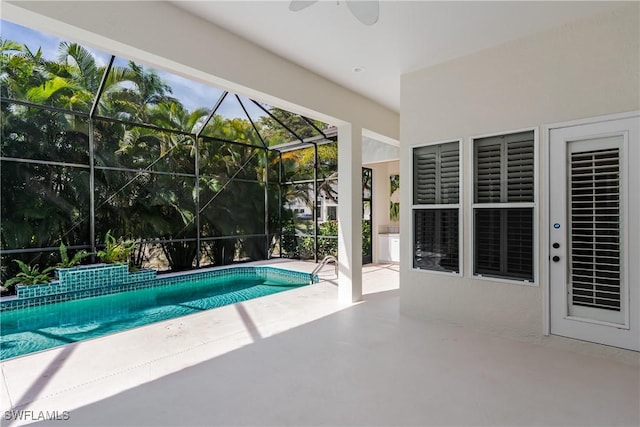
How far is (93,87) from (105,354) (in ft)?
20.4

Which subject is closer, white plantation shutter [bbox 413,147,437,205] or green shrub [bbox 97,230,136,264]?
white plantation shutter [bbox 413,147,437,205]

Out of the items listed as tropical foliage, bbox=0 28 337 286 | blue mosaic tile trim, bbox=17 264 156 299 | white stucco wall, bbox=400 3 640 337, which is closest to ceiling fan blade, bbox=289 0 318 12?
white stucco wall, bbox=400 3 640 337

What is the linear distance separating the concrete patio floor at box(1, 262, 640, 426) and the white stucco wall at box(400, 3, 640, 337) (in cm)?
37

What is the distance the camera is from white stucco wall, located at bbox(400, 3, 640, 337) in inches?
125

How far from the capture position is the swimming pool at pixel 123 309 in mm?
4461

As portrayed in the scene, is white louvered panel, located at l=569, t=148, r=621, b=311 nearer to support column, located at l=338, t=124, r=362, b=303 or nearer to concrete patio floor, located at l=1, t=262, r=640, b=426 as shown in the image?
concrete patio floor, located at l=1, t=262, r=640, b=426

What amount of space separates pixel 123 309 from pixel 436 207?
216 inches

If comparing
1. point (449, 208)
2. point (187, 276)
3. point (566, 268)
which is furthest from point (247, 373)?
point (187, 276)

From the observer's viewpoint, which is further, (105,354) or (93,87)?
(93,87)

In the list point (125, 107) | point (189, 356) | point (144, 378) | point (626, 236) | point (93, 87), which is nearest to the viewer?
point (144, 378)

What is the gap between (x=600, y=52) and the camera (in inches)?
126

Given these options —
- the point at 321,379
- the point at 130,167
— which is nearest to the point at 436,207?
the point at 321,379

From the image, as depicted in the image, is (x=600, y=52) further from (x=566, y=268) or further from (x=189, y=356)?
(x=189, y=356)

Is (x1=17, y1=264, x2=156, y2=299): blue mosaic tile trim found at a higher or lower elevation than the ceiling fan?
lower
